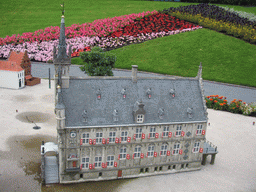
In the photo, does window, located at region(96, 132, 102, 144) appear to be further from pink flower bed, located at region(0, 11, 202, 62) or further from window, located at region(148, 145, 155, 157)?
pink flower bed, located at region(0, 11, 202, 62)

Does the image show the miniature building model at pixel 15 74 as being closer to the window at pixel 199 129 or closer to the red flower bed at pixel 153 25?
the red flower bed at pixel 153 25

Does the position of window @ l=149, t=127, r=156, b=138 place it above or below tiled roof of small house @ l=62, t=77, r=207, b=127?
below

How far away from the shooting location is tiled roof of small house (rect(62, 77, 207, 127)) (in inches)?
1652

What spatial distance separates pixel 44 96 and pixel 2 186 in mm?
34887

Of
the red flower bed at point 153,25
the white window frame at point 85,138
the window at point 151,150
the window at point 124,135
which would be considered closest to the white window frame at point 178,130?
the window at point 151,150

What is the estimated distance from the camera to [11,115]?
6269cm

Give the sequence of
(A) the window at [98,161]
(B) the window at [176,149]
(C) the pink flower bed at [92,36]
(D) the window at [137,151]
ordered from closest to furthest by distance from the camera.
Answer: (A) the window at [98,161] → (D) the window at [137,151] → (B) the window at [176,149] → (C) the pink flower bed at [92,36]

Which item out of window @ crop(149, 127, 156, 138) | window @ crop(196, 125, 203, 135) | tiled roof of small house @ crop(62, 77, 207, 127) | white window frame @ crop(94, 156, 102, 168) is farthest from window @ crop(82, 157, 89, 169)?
window @ crop(196, 125, 203, 135)

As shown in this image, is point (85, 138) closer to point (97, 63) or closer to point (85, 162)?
point (85, 162)

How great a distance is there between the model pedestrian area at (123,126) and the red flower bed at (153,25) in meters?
66.3

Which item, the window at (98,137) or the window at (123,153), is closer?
the window at (98,137)

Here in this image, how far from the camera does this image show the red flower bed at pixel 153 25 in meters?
112

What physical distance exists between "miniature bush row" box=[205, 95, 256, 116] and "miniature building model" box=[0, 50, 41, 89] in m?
45.8

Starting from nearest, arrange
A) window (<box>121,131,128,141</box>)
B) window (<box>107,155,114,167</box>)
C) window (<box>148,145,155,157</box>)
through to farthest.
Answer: window (<box>121,131,128,141</box>), window (<box>107,155,114,167</box>), window (<box>148,145,155,157</box>)
